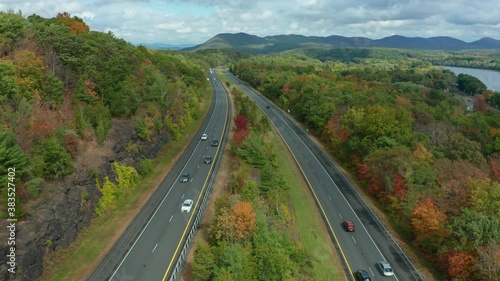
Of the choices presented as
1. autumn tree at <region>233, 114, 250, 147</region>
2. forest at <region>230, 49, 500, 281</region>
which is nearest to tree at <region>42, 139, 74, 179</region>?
autumn tree at <region>233, 114, 250, 147</region>

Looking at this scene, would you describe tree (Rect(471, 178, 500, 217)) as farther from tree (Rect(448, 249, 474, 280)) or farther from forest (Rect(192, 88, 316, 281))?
forest (Rect(192, 88, 316, 281))

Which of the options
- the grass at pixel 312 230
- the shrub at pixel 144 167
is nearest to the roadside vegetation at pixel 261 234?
the grass at pixel 312 230

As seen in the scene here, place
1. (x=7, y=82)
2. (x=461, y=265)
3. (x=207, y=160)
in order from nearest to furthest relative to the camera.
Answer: (x=461, y=265)
(x=7, y=82)
(x=207, y=160)

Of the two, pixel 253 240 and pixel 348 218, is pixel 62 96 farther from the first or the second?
pixel 348 218

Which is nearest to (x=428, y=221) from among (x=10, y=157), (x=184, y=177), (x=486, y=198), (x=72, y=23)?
(x=486, y=198)

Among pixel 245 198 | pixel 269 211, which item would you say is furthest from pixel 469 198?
pixel 245 198
